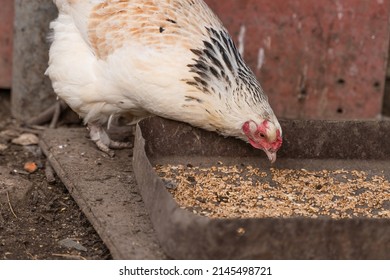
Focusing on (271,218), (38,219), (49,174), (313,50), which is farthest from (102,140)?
(271,218)

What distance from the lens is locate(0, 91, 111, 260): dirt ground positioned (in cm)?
391

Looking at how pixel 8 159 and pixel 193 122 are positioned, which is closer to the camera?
pixel 193 122

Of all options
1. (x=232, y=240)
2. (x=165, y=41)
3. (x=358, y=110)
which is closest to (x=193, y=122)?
(x=165, y=41)

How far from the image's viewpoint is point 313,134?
469 centimetres

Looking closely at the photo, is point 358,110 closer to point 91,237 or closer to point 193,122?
point 193,122

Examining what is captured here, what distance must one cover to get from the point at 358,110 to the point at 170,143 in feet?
6.27

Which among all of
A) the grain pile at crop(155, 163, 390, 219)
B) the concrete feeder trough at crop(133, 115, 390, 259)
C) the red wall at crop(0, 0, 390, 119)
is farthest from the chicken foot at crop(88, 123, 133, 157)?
the red wall at crop(0, 0, 390, 119)

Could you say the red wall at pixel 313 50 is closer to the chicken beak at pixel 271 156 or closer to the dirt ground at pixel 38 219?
the dirt ground at pixel 38 219

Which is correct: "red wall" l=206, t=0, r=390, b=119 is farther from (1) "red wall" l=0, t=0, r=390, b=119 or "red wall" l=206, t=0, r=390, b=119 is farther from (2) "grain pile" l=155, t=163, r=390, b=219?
(2) "grain pile" l=155, t=163, r=390, b=219

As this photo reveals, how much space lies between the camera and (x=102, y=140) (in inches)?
197

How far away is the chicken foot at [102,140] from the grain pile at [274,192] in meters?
0.70

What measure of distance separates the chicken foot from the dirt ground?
38 centimetres

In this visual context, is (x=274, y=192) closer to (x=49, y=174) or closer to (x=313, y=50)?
(x=49, y=174)

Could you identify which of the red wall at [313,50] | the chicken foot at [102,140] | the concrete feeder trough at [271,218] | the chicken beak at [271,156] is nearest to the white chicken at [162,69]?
the chicken beak at [271,156]
